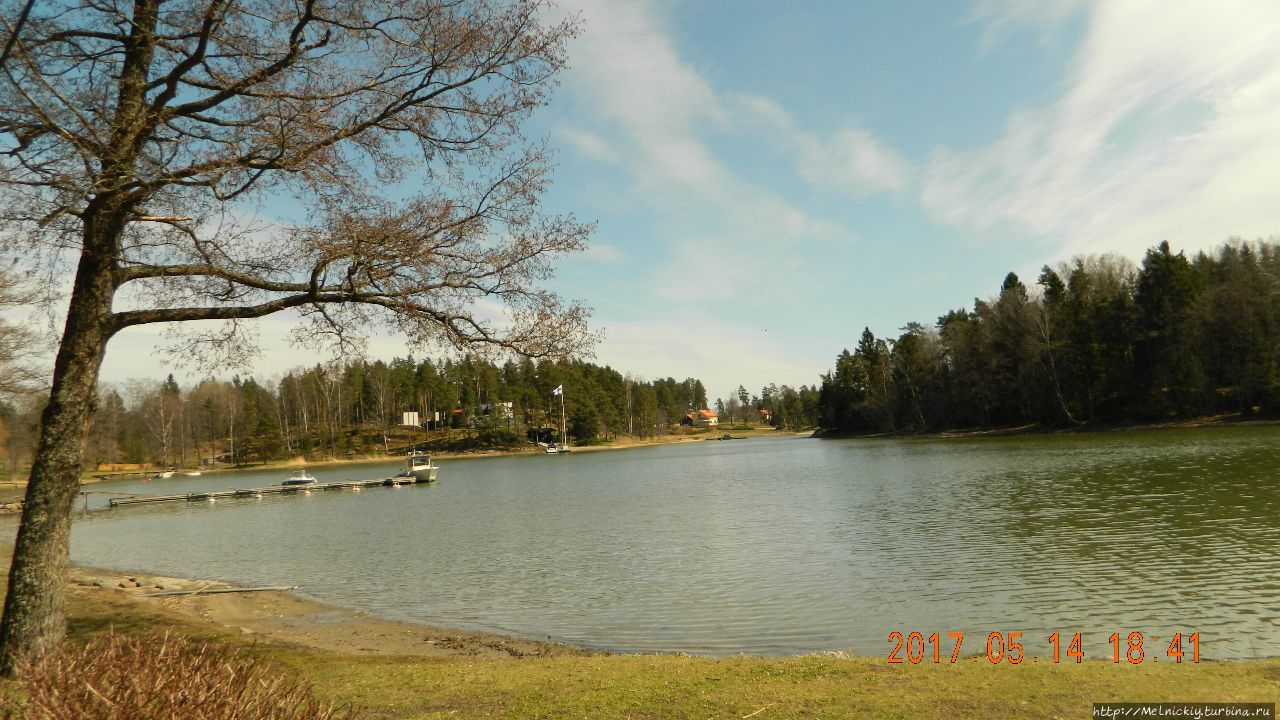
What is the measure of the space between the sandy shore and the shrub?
8227 millimetres

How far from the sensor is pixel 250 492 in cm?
5369

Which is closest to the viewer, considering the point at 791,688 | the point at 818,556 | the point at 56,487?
the point at 791,688

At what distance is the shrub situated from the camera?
10.3ft

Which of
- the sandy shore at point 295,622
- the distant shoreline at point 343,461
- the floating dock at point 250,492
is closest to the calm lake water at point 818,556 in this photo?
the sandy shore at point 295,622

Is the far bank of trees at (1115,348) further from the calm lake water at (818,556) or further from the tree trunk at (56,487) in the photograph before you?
the tree trunk at (56,487)

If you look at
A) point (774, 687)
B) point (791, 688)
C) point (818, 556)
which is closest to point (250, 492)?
point (818, 556)

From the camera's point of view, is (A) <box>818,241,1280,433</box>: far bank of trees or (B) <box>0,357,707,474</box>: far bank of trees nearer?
(A) <box>818,241,1280,433</box>: far bank of trees

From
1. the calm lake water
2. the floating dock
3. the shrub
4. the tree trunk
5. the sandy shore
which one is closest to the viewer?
the shrub

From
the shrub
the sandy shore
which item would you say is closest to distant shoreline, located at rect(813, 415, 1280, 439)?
the sandy shore

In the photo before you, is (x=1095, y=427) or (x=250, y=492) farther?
(x=1095, y=427)

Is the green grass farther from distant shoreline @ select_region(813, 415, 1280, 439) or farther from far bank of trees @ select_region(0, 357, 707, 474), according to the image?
→ far bank of trees @ select_region(0, 357, 707, 474)
